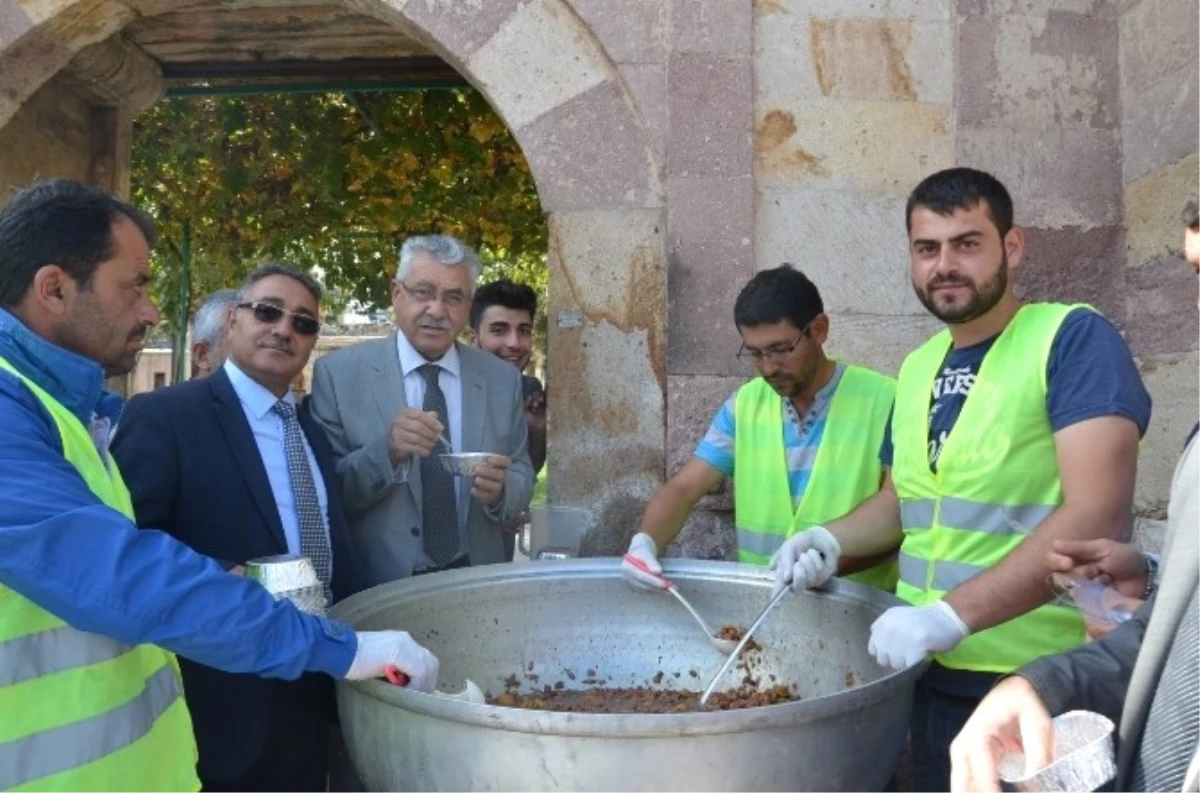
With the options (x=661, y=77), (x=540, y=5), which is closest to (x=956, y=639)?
(x=661, y=77)

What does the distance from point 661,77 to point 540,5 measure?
46 cm

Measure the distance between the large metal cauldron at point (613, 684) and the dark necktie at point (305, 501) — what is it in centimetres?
41

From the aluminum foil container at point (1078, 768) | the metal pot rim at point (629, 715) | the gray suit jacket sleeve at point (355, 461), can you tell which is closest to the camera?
the aluminum foil container at point (1078, 768)

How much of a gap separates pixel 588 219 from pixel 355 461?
1.15 m

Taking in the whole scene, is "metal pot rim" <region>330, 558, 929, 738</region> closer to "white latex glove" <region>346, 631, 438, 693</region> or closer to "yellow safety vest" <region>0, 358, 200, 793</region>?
"white latex glove" <region>346, 631, 438, 693</region>

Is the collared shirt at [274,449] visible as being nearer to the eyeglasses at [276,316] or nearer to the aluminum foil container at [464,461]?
the eyeglasses at [276,316]

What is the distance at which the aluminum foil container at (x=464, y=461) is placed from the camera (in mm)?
2471

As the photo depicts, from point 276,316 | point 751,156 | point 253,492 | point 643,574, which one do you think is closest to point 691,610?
point 643,574

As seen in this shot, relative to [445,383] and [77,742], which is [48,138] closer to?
[445,383]

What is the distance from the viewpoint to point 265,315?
92.5 inches

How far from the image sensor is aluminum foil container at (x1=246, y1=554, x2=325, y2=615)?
169 centimetres

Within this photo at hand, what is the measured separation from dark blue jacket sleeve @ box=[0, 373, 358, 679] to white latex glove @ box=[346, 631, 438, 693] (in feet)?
0.15

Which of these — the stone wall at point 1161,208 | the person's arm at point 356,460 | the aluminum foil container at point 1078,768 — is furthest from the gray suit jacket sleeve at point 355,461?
the stone wall at point 1161,208

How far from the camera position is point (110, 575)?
133 cm
